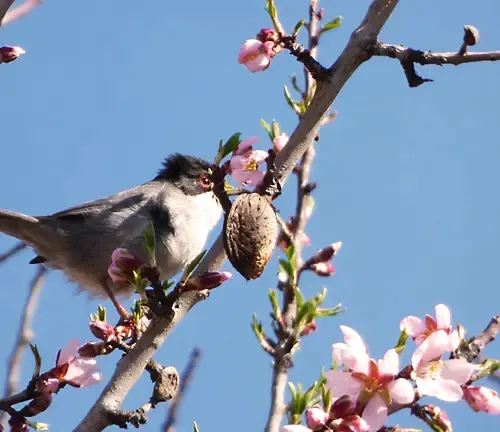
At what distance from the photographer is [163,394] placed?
2.76 meters

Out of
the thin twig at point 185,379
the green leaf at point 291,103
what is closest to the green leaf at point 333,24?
the green leaf at point 291,103

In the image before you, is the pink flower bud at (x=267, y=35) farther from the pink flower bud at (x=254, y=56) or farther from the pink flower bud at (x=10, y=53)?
the pink flower bud at (x=10, y=53)

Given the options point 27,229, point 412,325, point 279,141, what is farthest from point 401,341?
point 27,229

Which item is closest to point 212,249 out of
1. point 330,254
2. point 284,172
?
point 284,172

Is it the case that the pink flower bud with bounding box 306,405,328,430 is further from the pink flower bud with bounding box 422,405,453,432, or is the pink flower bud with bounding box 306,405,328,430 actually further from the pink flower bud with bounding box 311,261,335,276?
the pink flower bud with bounding box 311,261,335,276

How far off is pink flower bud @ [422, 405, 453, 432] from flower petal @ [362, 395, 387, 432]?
21 centimetres

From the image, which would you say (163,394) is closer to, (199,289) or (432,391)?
(199,289)

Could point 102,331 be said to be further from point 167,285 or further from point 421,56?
point 421,56

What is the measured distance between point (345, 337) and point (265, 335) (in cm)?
146

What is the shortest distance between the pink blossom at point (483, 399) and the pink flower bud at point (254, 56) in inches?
64.4

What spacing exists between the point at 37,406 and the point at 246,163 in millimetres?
1309

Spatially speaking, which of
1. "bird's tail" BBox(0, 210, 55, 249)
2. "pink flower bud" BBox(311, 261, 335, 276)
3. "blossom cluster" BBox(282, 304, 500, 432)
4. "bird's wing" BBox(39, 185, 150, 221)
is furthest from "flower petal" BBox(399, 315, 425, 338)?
"bird's tail" BBox(0, 210, 55, 249)

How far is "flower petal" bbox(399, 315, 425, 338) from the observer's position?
270cm

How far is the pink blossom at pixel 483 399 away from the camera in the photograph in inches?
96.7
